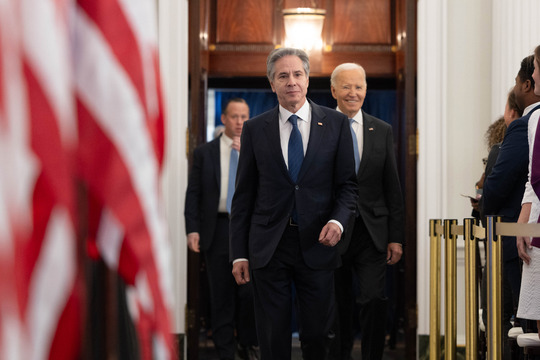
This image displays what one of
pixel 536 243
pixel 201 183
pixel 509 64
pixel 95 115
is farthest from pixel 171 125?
pixel 95 115

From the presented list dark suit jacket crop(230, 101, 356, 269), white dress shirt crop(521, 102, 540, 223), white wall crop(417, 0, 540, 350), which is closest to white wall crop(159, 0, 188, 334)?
white wall crop(417, 0, 540, 350)

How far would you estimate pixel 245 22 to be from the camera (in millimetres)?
7621

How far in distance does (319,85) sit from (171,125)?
2.82m

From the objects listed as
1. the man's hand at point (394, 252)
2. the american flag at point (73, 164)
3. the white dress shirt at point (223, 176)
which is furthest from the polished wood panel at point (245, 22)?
the american flag at point (73, 164)

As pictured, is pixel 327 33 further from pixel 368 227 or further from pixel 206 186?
pixel 368 227

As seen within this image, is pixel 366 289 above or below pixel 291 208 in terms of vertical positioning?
below

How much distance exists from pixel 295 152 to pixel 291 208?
0.28 metres

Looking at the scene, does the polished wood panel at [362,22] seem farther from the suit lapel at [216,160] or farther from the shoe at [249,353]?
the shoe at [249,353]

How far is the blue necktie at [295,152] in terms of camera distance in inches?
161

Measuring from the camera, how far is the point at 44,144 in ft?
4.18

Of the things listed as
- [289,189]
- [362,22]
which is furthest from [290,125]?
[362,22]

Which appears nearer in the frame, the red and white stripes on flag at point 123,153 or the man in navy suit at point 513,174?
the red and white stripes on flag at point 123,153

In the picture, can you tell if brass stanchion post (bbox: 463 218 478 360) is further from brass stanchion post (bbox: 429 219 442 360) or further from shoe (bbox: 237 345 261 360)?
shoe (bbox: 237 345 261 360)

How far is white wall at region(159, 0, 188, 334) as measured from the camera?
641 cm
